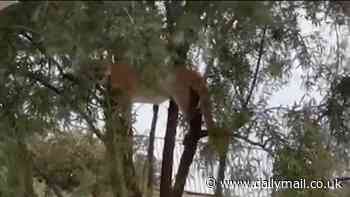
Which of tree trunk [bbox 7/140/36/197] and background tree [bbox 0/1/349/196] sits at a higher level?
background tree [bbox 0/1/349/196]

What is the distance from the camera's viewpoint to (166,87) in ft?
2.33

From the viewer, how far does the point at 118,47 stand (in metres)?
0.61

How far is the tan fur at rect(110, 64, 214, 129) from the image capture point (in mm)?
695

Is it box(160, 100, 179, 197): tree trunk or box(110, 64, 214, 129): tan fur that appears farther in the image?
box(160, 100, 179, 197): tree trunk

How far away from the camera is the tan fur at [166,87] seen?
69cm

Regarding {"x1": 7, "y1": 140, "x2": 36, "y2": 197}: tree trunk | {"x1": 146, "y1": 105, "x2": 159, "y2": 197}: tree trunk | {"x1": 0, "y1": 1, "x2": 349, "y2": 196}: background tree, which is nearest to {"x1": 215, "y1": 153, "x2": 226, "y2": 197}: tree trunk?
{"x1": 0, "y1": 1, "x2": 349, "y2": 196}: background tree

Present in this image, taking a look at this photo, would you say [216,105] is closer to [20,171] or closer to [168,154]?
[168,154]

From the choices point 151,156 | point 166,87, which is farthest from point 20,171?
point 166,87

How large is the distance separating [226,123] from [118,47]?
0.23 metres

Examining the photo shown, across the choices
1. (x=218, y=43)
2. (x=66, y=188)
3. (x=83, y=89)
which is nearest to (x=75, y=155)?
(x=66, y=188)

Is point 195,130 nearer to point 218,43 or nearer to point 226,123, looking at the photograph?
point 226,123

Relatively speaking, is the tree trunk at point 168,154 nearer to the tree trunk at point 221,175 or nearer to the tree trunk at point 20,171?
the tree trunk at point 221,175

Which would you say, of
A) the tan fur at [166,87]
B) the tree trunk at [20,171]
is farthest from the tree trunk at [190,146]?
the tree trunk at [20,171]

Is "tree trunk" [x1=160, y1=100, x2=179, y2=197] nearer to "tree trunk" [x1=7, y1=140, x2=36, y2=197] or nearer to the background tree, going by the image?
the background tree
